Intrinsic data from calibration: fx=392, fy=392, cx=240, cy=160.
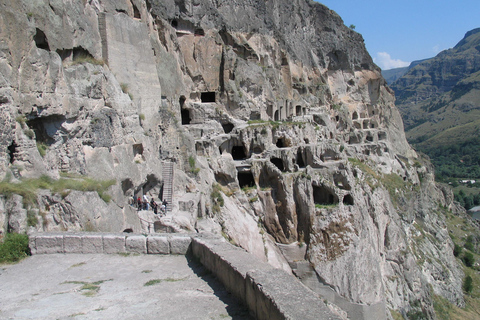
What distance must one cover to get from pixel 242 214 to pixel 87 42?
1203 centimetres

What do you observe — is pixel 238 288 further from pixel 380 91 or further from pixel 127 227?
pixel 380 91

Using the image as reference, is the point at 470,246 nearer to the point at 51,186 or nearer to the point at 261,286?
the point at 51,186

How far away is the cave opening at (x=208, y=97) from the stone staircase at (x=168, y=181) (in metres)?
12.2

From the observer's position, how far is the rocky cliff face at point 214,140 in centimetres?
1148

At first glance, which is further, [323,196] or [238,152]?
[238,152]

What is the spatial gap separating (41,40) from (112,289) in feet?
32.5

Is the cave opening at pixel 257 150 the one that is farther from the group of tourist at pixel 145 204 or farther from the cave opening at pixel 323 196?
the group of tourist at pixel 145 204

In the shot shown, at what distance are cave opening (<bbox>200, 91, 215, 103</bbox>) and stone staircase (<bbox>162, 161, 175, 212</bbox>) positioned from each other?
40.1ft

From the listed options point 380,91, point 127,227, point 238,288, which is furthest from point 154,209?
point 380,91

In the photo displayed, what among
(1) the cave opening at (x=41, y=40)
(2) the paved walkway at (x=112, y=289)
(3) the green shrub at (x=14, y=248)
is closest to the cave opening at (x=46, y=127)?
(1) the cave opening at (x=41, y=40)

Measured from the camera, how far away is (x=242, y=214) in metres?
22.3

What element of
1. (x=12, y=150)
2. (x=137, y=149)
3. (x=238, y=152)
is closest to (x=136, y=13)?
(x=137, y=149)

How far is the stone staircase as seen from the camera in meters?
17.2

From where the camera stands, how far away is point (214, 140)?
25.0m
